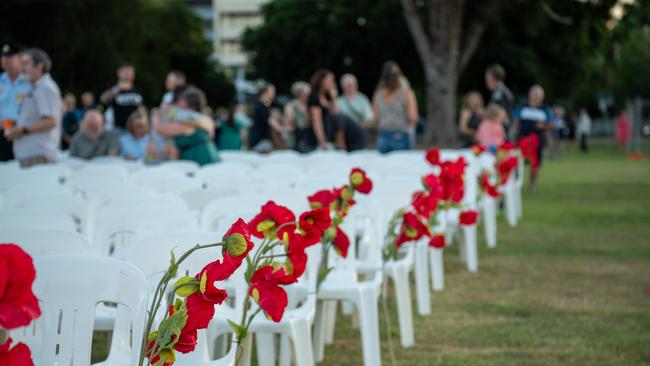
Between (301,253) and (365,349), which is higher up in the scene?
(301,253)

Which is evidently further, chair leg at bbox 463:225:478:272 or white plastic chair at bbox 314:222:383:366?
chair leg at bbox 463:225:478:272

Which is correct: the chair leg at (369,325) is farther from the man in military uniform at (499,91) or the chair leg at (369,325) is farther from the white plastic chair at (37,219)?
the man in military uniform at (499,91)

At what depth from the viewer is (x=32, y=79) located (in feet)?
34.2

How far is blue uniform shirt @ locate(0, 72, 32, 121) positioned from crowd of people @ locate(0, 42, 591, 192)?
1cm

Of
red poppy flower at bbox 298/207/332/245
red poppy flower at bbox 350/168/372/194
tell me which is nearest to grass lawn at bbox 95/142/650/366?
red poppy flower at bbox 350/168/372/194

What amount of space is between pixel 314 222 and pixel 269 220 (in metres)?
0.17

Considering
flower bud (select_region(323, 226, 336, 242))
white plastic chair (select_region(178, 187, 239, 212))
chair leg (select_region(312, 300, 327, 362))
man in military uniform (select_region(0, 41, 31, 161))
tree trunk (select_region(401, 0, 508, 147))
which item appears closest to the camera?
flower bud (select_region(323, 226, 336, 242))

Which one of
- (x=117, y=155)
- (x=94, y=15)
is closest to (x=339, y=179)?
(x=117, y=155)

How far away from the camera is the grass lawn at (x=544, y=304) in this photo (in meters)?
6.96

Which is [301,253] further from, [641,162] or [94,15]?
[94,15]

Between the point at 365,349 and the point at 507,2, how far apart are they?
1860cm

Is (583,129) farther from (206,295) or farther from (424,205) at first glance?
(206,295)

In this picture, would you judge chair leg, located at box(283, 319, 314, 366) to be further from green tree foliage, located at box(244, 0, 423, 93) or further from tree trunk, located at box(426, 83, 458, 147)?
green tree foliage, located at box(244, 0, 423, 93)

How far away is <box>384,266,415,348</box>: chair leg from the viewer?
7.15 meters
